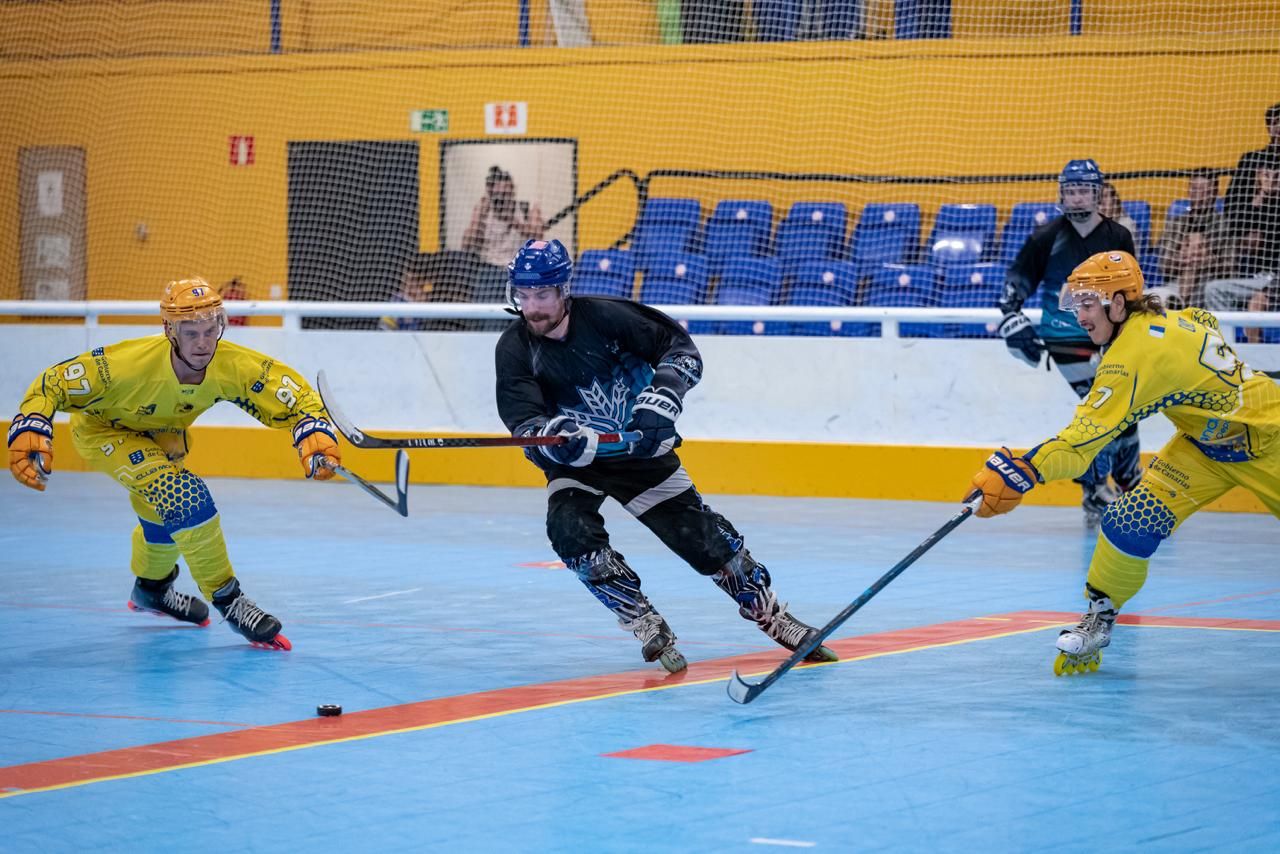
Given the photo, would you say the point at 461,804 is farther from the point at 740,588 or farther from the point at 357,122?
the point at 357,122

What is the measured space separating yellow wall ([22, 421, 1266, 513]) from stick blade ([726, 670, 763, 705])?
6419mm

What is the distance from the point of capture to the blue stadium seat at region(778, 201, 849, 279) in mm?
13866

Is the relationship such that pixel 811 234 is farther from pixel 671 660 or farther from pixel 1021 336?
pixel 671 660

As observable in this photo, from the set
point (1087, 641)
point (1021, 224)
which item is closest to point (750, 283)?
point (1021, 224)

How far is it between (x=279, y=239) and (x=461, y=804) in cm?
1343

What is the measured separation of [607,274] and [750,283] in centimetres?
108

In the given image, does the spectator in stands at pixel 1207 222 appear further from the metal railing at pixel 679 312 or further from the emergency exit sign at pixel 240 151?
the emergency exit sign at pixel 240 151

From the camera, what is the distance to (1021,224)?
1348cm

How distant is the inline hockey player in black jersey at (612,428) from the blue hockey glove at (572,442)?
0.19 ft

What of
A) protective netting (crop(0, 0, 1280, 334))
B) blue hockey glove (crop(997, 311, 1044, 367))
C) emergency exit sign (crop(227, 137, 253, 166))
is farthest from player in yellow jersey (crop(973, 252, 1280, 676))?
emergency exit sign (crop(227, 137, 253, 166))

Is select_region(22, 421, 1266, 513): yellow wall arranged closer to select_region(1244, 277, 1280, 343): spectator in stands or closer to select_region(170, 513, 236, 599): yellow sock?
select_region(1244, 277, 1280, 343): spectator in stands

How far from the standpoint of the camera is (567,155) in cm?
1628

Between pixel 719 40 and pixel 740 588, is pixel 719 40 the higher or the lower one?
the higher one

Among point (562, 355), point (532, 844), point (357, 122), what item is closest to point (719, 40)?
point (357, 122)
